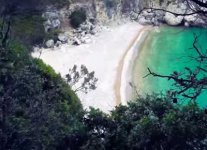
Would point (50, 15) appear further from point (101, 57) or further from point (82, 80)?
point (82, 80)

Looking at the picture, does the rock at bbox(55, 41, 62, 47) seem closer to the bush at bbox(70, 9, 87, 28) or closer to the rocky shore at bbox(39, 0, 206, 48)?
the rocky shore at bbox(39, 0, 206, 48)

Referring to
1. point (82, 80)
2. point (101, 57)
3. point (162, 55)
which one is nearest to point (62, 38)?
point (101, 57)

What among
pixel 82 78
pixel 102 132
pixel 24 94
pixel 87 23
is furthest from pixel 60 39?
pixel 102 132

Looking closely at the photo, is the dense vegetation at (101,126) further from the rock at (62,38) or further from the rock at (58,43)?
the rock at (62,38)

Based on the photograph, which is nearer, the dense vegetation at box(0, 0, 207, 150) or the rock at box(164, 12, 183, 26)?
the dense vegetation at box(0, 0, 207, 150)

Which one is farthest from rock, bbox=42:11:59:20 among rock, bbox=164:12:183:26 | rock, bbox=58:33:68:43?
rock, bbox=164:12:183:26

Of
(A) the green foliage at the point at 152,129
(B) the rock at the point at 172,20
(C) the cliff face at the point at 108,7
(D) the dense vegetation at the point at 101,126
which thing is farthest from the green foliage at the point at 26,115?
(B) the rock at the point at 172,20

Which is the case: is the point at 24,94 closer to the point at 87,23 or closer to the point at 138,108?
the point at 138,108
